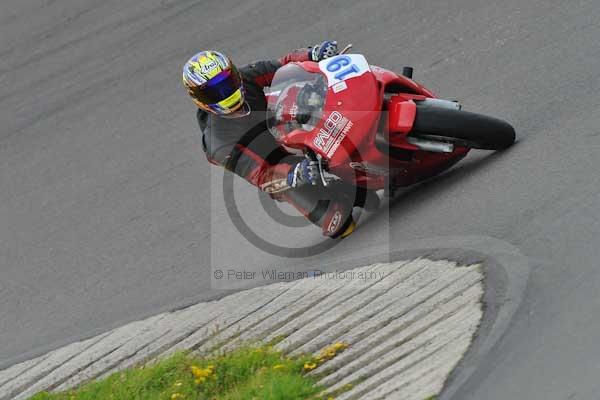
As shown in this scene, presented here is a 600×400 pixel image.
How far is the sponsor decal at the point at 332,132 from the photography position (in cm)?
617

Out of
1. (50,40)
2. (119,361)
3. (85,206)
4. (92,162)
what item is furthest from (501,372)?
(50,40)

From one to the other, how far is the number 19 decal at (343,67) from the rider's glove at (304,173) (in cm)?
55

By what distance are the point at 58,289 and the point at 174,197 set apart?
1.29m

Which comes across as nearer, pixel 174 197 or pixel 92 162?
pixel 174 197

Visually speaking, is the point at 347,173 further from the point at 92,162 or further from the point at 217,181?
the point at 92,162

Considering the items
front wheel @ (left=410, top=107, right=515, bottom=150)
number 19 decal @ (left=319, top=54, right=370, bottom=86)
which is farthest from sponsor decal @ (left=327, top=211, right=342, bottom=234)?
number 19 decal @ (left=319, top=54, right=370, bottom=86)

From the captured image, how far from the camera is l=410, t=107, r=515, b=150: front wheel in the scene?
6.13 meters

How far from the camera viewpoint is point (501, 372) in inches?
178

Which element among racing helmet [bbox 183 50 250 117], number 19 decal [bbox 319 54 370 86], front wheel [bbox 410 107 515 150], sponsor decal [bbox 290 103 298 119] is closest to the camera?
front wheel [bbox 410 107 515 150]

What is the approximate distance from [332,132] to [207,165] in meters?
2.64

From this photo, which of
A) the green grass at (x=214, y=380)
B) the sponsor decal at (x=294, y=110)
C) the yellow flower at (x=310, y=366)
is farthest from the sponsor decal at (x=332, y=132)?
the yellow flower at (x=310, y=366)

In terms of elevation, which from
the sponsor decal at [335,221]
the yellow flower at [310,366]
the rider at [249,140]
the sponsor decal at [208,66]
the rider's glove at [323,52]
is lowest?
the yellow flower at [310,366]

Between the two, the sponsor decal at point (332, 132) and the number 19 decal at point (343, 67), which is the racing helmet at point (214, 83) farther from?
the sponsor decal at point (332, 132)

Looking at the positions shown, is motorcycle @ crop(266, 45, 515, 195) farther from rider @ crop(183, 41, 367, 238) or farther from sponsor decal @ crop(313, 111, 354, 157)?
rider @ crop(183, 41, 367, 238)
